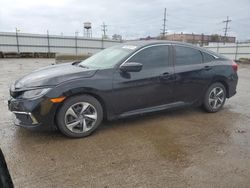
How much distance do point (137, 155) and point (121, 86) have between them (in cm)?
121

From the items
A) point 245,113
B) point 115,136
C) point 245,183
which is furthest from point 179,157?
point 245,113

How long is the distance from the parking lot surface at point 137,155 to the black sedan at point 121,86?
0.97ft

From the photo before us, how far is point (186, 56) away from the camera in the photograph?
4.52 m

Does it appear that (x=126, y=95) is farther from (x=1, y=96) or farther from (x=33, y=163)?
(x=1, y=96)

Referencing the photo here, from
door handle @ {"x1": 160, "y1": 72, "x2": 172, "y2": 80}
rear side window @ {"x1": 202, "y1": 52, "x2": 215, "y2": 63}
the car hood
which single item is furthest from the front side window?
rear side window @ {"x1": 202, "y1": 52, "x2": 215, "y2": 63}

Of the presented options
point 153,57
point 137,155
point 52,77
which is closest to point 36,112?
point 52,77

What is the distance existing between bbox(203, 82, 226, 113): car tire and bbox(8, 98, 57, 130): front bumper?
3136mm

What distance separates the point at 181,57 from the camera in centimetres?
444

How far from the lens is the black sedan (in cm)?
329

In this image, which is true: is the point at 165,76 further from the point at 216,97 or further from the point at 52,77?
the point at 52,77

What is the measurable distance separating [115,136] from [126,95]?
0.70 m

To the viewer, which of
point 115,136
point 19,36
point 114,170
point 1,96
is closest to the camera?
point 114,170

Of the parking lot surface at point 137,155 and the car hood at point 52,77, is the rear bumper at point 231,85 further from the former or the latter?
the car hood at point 52,77

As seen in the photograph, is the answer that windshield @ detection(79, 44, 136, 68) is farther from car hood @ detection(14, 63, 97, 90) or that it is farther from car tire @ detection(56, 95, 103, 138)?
car tire @ detection(56, 95, 103, 138)
